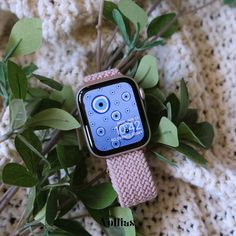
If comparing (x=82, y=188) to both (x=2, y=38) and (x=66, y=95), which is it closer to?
(x=66, y=95)

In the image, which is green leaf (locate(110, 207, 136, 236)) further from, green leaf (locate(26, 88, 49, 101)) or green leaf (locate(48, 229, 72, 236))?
green leaf (locate(26, 88, 49, 101))

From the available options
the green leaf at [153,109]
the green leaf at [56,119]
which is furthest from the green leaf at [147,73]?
the green leaf at [56,119]

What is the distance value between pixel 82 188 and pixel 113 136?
75 millimetres

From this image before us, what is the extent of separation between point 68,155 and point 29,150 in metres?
0.05

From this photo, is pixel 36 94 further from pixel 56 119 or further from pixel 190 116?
pixel 190 116

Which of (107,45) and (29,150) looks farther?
(107,45)

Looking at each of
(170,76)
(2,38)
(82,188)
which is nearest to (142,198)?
(82,188)

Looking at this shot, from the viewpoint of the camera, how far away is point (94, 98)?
53cm

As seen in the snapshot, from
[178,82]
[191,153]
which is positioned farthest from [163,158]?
[178,82]

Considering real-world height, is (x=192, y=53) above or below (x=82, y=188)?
above

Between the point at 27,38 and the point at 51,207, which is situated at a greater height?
the point at 27,38

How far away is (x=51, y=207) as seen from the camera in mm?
490

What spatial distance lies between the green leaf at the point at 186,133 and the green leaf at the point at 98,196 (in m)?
0.11

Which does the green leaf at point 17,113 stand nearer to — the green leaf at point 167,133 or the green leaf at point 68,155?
the green leaf at point 68,155
